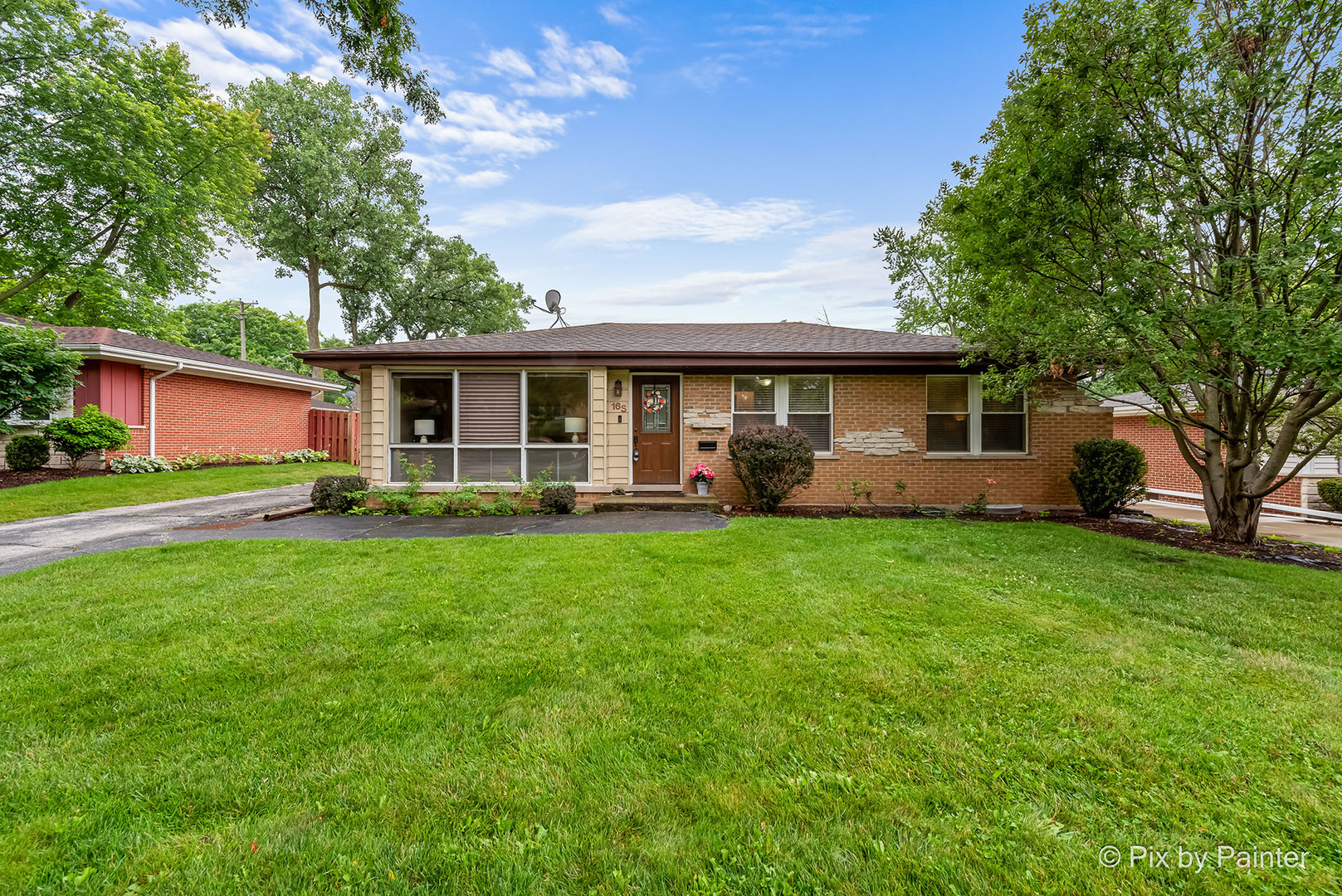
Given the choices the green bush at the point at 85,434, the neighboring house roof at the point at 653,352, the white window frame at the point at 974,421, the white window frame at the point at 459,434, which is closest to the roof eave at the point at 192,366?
the green bush at the point at 85,434

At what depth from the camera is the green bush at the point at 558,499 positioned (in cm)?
838

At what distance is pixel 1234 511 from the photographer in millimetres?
6344

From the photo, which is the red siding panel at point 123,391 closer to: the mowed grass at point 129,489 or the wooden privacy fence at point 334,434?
the mowed grass at point 129,489

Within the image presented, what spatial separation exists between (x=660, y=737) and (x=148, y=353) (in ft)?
56.6

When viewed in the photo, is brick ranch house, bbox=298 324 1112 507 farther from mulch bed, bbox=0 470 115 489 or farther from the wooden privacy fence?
the wooden privacy fence

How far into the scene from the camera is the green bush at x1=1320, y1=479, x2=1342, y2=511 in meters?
9.59

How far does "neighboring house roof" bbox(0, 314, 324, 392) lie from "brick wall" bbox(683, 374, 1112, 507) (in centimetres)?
1406

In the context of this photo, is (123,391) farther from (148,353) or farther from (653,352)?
(653,352)

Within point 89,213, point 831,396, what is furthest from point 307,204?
point 831,396

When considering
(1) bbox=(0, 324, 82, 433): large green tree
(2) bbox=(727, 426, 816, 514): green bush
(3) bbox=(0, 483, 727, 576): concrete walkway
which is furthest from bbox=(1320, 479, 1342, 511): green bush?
(1) bbox=(0, 324, 82, 433): large green tree

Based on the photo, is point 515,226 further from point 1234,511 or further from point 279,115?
point 1234,511

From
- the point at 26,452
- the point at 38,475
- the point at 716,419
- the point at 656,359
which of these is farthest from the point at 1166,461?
the point at 26,452

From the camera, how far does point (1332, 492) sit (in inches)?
381

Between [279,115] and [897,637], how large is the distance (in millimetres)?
29098
